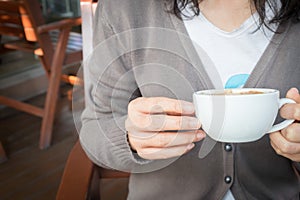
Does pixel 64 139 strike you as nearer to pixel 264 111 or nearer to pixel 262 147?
pixel 262 147

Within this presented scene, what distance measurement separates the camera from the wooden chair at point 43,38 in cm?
189

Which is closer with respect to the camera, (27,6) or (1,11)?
(27,6)

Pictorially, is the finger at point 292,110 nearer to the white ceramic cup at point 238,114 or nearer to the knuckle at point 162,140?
the white ceramic cup at point 238,114

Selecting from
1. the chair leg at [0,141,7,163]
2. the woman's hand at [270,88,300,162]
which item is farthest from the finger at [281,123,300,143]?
the chair leg at [0,141,7,163]

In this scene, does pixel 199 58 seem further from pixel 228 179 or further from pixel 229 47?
pixel 228 179

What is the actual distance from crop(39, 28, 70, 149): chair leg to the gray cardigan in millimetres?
1265

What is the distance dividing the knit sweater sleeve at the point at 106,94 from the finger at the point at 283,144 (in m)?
0.23

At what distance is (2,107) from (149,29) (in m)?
2.04

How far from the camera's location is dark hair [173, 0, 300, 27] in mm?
723

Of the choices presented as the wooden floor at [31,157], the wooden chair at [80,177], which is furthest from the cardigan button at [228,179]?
the wooden floor at [31,157]

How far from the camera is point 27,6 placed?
185 cm

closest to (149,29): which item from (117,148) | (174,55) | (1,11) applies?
(174,55)

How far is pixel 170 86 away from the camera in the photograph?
706 mm

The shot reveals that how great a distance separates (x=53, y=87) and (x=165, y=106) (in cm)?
167
